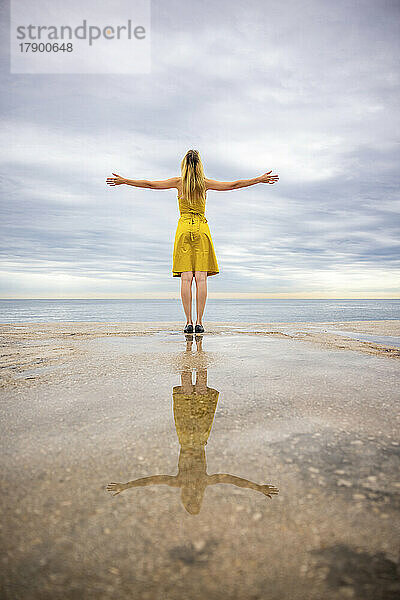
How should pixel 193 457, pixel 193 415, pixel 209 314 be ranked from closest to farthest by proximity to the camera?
pixel 193 457 < pixel 193 415 < pixel 209 314

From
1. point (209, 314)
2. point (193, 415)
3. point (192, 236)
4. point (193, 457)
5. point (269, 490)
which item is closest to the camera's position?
point (269, 490)

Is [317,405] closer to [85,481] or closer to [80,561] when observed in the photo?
[85,481]

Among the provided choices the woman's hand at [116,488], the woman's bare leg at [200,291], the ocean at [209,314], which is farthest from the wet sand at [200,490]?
the ocean at [209,314]

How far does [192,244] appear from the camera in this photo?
500cm

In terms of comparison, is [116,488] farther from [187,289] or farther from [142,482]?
[187,289]

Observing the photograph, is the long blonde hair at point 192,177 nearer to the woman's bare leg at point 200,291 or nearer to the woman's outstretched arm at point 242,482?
the woman's bare leg at point 200,291

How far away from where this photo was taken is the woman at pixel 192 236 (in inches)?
196

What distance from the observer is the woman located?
4.97 metres

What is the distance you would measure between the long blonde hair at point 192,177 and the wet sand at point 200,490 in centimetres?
356

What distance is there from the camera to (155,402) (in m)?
1.70

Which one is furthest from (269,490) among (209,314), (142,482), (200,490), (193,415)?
(209,314)

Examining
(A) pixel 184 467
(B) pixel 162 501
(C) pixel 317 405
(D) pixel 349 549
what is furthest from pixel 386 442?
(B) pixel 162 501

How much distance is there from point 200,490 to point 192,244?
4247mm

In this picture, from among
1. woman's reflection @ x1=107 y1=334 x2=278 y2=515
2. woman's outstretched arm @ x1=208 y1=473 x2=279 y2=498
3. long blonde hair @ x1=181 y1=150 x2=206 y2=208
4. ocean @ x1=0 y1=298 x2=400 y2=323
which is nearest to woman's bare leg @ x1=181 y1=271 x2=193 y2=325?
long blonde hair @ x1=181 y1=150 x2=206 y2=208
